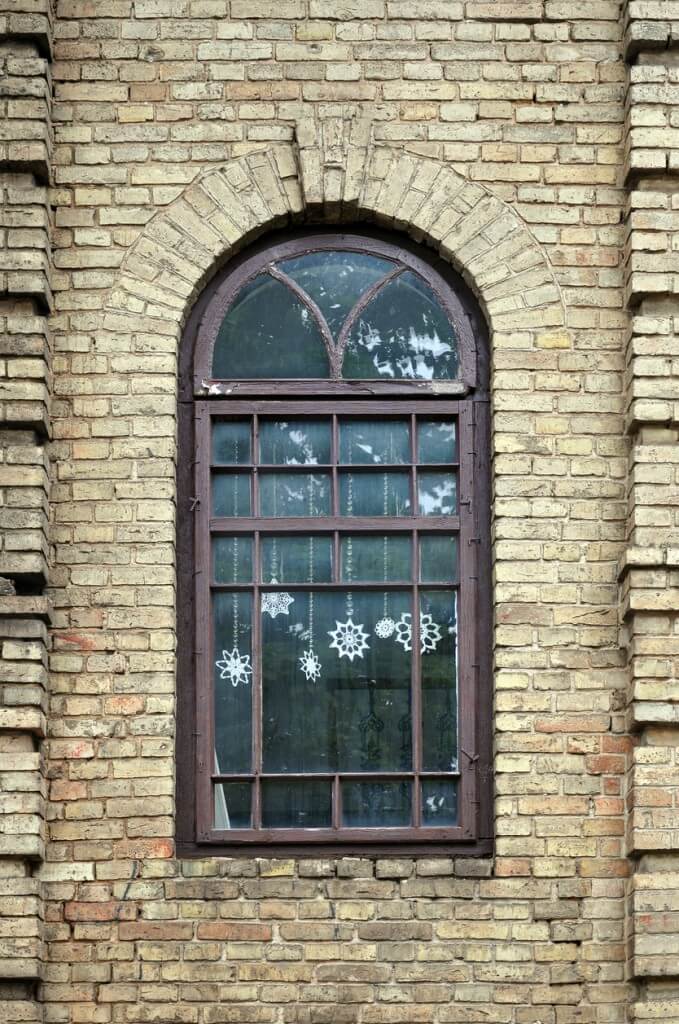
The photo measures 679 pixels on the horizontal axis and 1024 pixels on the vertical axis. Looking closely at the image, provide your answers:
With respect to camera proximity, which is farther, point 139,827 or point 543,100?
point 543,100

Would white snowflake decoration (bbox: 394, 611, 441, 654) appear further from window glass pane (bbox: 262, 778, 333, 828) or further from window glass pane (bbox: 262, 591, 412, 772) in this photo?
window glass pane (bbox: 262, 778, 333, 828)

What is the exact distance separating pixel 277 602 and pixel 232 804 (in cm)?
90

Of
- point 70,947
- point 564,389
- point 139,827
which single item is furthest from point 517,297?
point 70,947

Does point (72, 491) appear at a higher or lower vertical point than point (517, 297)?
→ lower

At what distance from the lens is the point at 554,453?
8281mm

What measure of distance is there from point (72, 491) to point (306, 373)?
118 cm

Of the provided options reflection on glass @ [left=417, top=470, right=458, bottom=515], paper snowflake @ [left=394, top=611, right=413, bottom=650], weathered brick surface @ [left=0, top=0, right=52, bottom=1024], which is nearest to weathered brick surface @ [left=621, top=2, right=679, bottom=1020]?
reflection on glass @ [left=417, top=470, right=458, bottom=515]

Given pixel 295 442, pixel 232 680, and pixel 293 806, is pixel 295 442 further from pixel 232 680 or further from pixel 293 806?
pixel 293 806

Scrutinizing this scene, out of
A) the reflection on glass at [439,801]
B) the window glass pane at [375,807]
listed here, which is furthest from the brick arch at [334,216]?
the window glass pane at [375,807]

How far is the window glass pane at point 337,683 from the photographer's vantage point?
8.15 meters

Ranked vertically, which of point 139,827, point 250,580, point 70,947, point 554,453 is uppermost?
point 554,453

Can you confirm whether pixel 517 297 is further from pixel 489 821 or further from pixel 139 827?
pixel 139 827

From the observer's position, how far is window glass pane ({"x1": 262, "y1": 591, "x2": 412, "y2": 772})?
8.15 meters

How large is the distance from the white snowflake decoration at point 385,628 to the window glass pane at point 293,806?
2.32ft
